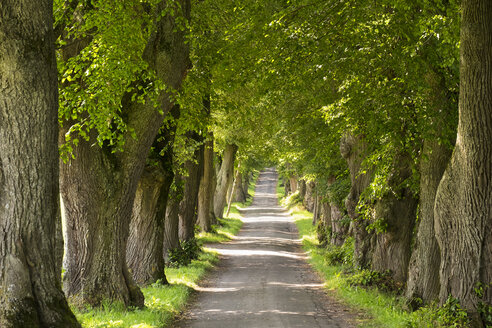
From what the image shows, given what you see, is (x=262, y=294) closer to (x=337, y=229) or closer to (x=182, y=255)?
(x=182, y=255)

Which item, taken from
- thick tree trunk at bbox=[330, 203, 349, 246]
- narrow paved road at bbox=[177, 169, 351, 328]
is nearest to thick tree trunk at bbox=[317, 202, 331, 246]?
narrow paved road at bbox=[177, 169, 351, 328]

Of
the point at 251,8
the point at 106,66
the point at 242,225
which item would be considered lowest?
the point at 242,225

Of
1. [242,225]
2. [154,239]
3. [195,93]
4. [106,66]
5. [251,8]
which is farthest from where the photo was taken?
[242,225]

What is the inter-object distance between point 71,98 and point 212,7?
709 centimetres

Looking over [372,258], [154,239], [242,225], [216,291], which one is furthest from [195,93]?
[242,225]

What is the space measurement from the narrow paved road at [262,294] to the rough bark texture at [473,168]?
280 centimetres

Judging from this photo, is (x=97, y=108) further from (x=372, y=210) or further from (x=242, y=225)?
(x=242, y=225)

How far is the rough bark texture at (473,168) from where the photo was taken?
970 cm

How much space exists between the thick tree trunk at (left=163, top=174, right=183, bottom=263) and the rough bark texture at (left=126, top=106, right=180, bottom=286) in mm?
4062

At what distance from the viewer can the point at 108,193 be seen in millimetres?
11578

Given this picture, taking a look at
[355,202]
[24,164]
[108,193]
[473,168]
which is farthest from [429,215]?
[24,164]

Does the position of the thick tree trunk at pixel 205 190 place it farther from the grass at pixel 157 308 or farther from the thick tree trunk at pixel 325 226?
the grass at pixel 157 308

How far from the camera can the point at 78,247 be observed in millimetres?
11641

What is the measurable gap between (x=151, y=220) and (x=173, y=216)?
17.5ft
